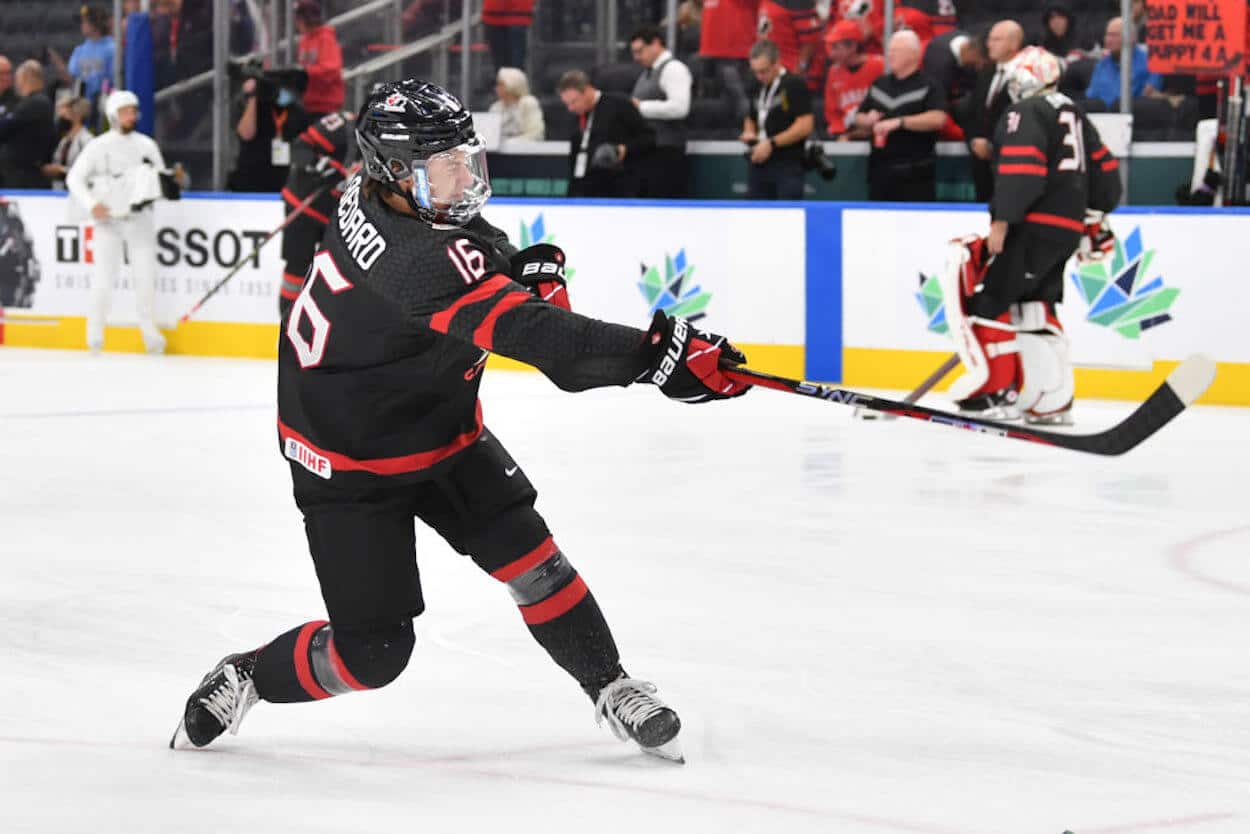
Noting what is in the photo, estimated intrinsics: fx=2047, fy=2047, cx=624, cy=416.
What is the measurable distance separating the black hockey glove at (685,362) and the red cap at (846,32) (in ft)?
24.1

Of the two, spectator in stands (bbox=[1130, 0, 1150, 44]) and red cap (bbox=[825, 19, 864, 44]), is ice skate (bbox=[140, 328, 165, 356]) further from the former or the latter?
spectator in stands (bbox=[1130, 0, 1150, 44])

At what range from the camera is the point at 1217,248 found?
8.90 m

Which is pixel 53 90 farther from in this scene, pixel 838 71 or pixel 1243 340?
pixel 1243 340

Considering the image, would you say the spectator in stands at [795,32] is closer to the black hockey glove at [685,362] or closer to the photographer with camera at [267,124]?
the photographer with camera at [267,124]

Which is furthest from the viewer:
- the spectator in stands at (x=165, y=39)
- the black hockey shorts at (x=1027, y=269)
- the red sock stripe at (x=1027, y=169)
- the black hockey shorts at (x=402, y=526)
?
the spectator in stands at (x=165, y=39)

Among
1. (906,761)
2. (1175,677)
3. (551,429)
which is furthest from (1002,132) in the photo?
(906,761)

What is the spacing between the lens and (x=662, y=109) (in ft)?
34.3

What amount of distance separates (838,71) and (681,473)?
159 inches

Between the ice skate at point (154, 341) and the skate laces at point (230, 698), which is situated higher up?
the skate laces at point (230, 698)

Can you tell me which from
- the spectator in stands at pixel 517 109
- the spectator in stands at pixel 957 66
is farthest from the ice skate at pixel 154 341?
the spectator in stands at pixel 957 66

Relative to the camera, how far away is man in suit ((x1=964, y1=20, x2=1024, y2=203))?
29.9ft

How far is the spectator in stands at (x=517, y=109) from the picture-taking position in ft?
37.5

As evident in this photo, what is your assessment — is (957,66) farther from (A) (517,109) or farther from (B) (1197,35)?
(A) (517,109)

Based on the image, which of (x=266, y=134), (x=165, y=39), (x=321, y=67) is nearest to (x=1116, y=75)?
(x=321, y=67)
